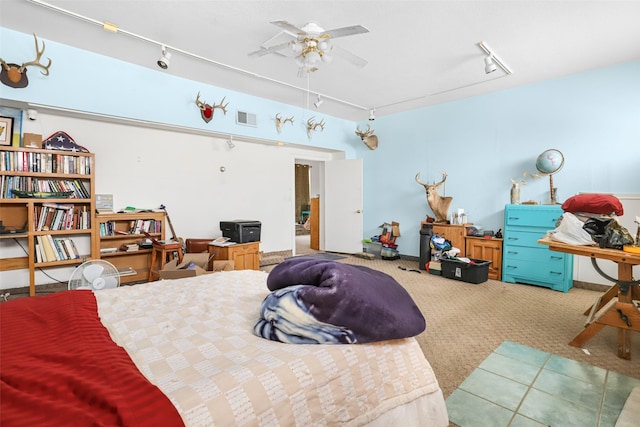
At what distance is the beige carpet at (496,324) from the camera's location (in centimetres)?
211

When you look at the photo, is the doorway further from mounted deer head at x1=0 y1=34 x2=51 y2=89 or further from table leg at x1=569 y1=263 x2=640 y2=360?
table leg at x1=569 y1=263 x2=640 y2=360

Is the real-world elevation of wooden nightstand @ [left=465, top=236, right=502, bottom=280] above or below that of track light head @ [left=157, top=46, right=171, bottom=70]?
below

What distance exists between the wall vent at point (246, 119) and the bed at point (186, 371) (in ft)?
11.2

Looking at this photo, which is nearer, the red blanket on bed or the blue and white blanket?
the red blanket on bed

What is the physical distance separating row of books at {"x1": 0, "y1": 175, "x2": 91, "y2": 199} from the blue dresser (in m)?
5.21

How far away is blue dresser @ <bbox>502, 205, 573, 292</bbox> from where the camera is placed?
144 inches

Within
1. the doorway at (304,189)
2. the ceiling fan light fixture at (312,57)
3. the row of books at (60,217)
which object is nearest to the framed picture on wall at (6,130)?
the row of books at (60,217)

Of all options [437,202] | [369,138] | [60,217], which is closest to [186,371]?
[60,217]

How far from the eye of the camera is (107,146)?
3633mm

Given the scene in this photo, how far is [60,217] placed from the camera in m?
3.14

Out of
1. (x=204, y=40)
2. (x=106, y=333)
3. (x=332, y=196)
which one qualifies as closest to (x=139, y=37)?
(x=204, y=40)

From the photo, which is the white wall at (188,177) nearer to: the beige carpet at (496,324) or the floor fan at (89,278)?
the floor fan at (89,278)

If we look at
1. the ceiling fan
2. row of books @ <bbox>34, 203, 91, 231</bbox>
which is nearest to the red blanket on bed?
the ceiling fan

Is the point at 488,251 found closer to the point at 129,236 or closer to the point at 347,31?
the point at 347,31
